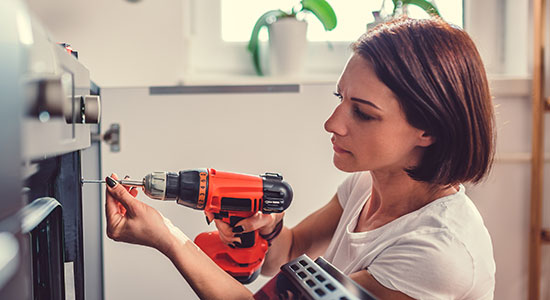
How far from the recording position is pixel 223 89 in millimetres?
1303

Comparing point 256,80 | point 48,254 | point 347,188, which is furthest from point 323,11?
point 48,254

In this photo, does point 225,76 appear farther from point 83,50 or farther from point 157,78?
point 83,50

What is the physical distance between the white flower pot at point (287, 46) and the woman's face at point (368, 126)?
1.71 ft

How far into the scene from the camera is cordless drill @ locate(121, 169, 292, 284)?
760 mm

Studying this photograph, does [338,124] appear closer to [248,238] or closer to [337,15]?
[248,238]

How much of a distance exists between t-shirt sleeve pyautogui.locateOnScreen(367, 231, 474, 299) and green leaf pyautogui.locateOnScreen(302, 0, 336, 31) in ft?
2.55

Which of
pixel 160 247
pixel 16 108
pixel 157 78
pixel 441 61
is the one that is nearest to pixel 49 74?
pixel 16 108

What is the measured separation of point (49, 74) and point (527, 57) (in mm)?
Answer: 1431

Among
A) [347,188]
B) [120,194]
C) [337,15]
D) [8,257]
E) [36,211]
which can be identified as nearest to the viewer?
[8,257]

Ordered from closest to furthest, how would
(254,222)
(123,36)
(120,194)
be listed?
(120,194) < (254,222) < (123,36)

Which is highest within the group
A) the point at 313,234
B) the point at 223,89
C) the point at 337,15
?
the point at 337,15

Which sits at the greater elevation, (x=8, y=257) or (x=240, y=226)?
(x=8, y=257)

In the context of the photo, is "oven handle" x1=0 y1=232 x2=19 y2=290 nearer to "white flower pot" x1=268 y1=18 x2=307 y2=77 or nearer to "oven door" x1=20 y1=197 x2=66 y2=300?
"oven door" x1=20 y1=197 x2=66 y2=300

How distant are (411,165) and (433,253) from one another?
0.20 m
